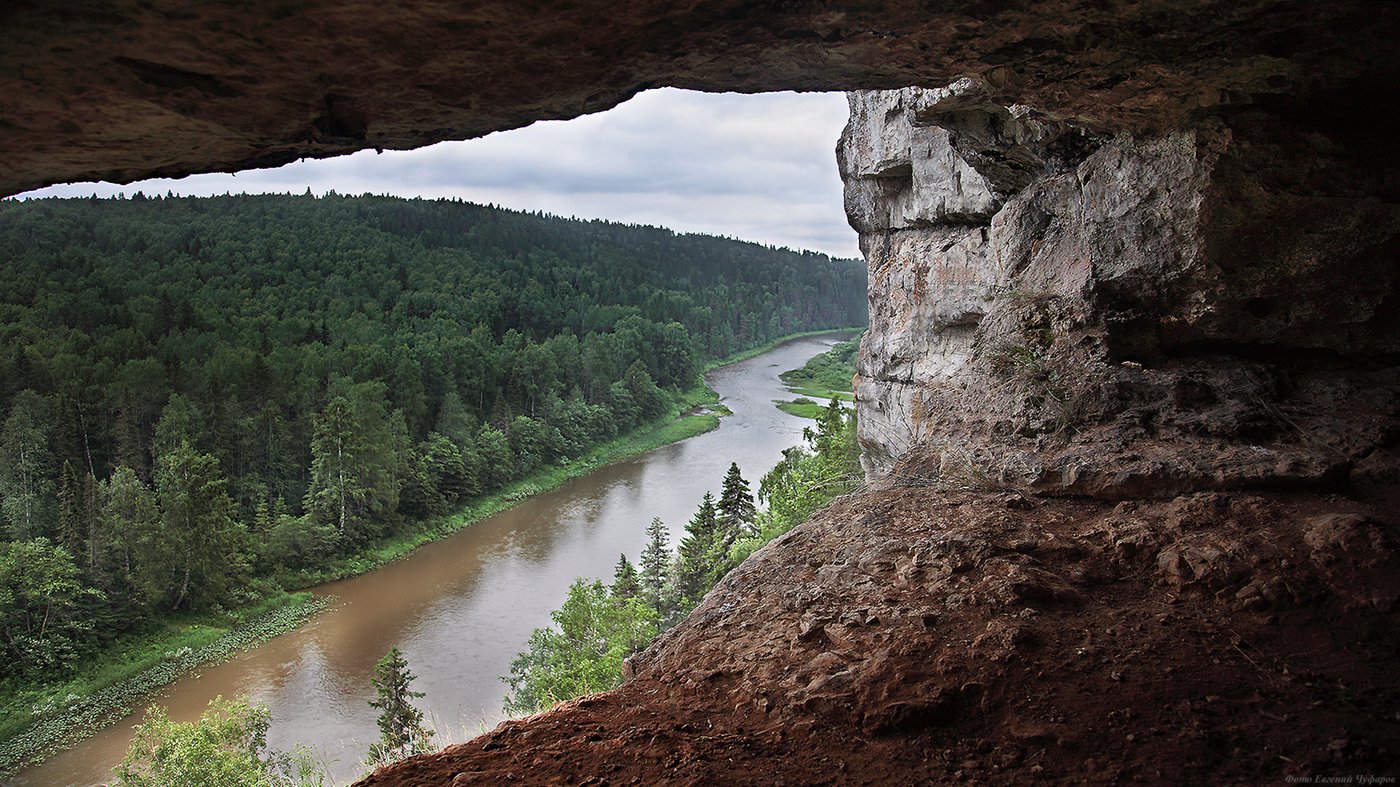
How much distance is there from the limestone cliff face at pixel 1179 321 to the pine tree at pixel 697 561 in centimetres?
1817

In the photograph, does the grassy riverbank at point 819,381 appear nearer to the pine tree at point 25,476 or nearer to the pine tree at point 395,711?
the pine tree at point 25,476

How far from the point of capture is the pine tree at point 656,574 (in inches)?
968

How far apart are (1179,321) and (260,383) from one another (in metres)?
42.9

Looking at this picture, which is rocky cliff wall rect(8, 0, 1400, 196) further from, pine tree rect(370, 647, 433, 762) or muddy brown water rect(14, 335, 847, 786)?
pine tree rect(370, 647, 433, 762)

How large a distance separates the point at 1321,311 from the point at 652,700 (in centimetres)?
518

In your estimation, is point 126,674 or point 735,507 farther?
point 735,507

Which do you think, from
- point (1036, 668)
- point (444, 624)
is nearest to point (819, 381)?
point (444, 624)

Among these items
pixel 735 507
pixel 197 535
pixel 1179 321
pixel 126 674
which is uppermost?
pixel 1179 321

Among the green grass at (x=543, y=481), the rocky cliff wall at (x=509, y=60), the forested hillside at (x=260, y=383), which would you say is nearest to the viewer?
the rocky cliff wall at (x=509, y=60)

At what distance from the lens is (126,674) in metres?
23.9

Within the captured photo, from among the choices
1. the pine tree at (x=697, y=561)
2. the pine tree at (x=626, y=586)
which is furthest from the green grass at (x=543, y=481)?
the pine tree at (x=626, y=586)

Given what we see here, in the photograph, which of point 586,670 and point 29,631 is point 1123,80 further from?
point 29,631

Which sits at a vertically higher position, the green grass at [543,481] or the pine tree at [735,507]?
the pine tree at [735,507]

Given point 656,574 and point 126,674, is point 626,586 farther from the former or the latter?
point 126,674
